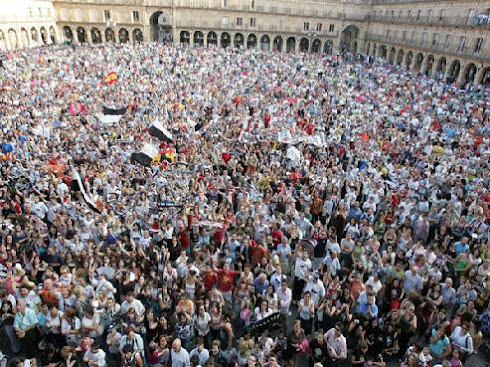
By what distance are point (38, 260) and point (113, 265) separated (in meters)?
1.59

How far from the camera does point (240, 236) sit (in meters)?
8.41

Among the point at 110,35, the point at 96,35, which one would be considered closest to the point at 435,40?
the point at 110,35

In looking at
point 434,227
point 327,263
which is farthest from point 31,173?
point 434,227

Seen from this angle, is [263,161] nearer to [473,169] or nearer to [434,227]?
[434,227]

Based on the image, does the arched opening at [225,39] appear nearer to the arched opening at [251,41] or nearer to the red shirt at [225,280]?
the arched opening at [251,41]

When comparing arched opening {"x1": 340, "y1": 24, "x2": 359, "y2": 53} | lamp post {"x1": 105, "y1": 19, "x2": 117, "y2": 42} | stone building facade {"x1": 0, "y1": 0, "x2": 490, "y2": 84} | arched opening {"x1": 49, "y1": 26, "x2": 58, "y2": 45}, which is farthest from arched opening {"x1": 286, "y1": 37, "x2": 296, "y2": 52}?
arched opening {"x1": 49, "y1": 26, "x2": 58, "y2": 45}

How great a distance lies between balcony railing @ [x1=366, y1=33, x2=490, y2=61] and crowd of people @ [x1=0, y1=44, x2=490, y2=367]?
1631 cm

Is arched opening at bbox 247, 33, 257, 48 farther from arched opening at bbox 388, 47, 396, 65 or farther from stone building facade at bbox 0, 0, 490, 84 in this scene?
arched opening at bbox 388, 47, 396, 65

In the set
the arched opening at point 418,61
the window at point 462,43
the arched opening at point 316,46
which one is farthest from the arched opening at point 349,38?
the window at point 462,43

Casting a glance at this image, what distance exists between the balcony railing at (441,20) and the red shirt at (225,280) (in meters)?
35.4

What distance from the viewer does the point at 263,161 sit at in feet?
43.4

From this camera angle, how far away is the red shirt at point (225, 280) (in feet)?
23.6

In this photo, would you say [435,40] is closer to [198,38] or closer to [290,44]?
[290,44]

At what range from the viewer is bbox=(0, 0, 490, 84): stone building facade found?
3884 cm
